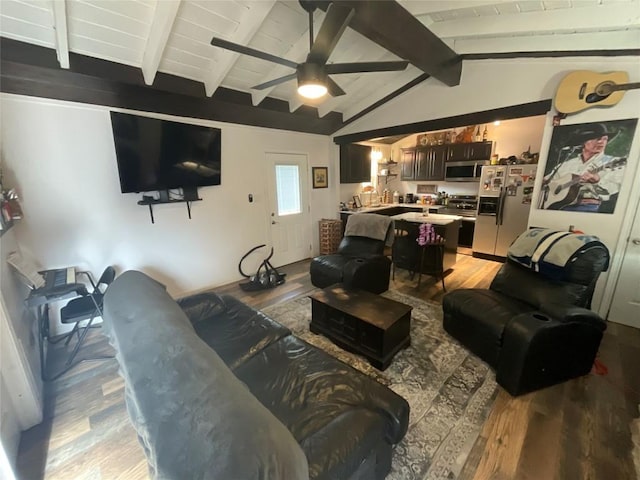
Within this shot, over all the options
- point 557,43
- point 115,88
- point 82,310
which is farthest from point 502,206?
point 82,310

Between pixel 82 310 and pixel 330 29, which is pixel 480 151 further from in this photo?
pixel 82 310

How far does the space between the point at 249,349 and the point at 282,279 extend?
2271 millimetres

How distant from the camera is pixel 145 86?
2.74 meters

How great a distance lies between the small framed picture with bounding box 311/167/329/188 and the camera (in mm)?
5113

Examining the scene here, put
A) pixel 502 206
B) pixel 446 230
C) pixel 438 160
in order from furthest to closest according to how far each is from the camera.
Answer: pixel 438 160 < pixel 502 206 < pixel 446 230

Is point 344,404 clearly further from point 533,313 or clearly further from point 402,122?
point 402,122

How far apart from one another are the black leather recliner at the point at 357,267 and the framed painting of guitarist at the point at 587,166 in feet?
6.80

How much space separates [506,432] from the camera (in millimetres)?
1687

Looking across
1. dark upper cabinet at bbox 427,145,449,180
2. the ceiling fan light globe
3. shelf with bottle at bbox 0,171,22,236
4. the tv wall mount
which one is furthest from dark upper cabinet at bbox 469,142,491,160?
shelf with bottle at bbox 0,171,22,236

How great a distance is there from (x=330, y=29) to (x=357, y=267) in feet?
7.60

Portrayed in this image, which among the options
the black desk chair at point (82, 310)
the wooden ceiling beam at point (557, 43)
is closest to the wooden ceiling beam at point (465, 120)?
the wooden ceiling beam at point (557, 43)

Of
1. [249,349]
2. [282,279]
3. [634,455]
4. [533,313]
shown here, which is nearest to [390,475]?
[249,349]

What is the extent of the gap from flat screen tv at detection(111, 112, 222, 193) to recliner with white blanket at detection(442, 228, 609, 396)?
3.29m

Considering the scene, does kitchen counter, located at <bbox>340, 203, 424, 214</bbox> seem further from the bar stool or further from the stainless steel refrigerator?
the bar stool
